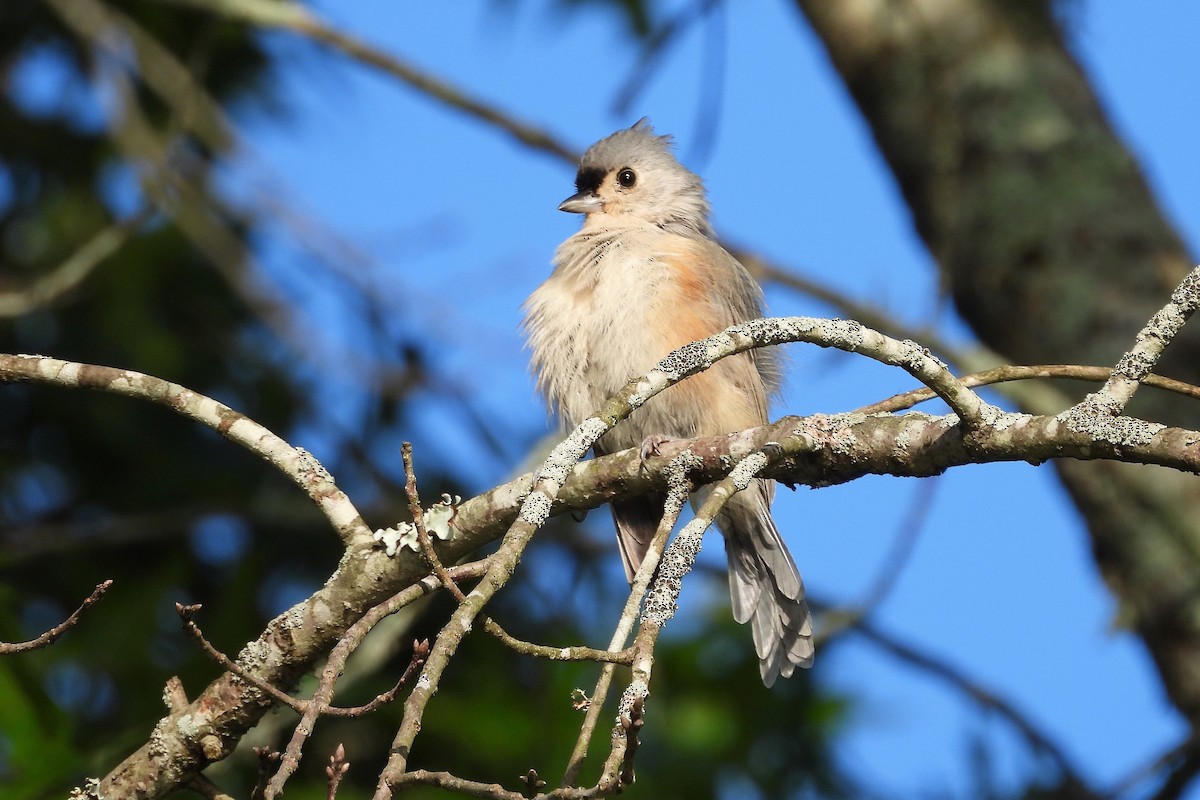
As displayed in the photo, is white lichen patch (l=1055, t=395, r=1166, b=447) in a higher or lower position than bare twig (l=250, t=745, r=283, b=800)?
higher

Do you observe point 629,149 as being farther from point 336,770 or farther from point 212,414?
point 336,770

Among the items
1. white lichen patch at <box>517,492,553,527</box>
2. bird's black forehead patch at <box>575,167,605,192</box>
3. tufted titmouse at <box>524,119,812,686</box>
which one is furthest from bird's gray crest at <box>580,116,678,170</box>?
white lichen patch at <box>517,492,553,527</box>

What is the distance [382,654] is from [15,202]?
2.97 metres

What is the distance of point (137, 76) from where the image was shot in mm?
5984

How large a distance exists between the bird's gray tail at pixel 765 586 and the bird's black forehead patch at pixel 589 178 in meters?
1.46

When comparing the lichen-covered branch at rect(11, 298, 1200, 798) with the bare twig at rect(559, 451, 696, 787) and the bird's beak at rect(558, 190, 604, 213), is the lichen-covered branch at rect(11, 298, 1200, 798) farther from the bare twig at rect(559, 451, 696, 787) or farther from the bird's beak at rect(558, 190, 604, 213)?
the bird's beak at rect(558, 190, 604, 213)

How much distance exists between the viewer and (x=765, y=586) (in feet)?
14.0

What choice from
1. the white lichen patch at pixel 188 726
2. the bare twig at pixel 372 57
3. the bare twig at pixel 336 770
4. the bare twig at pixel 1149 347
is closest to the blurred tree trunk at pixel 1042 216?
the bare twig at pixel 372 57

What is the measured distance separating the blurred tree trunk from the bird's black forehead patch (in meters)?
1.03

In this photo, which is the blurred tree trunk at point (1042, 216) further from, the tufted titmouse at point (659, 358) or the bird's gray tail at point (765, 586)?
the bird's gray tail at point (765, 586)

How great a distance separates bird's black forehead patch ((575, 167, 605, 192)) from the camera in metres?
5.11

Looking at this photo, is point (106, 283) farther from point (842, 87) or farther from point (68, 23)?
point (842, 87)

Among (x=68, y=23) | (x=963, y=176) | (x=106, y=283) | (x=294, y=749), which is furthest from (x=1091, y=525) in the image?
(x=68, y=23)

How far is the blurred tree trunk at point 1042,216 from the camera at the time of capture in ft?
13.7
